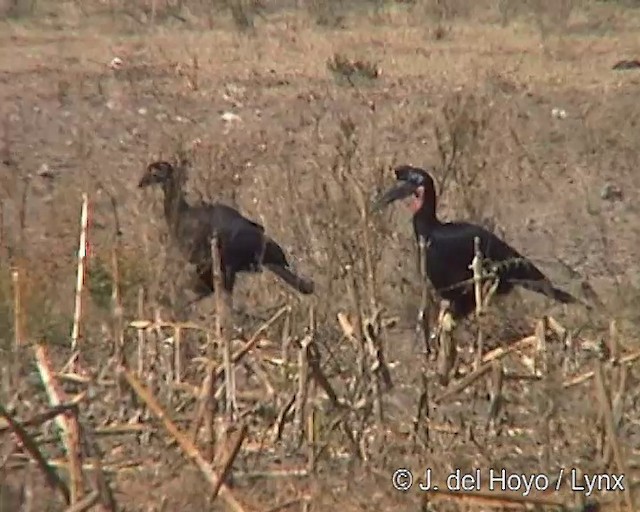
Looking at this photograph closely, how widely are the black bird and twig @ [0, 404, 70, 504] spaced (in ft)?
7.76

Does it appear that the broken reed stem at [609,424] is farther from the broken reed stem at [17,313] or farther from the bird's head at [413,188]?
the bird's head at [413,188]

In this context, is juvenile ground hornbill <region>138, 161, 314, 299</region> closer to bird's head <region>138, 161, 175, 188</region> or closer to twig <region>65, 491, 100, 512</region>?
bird's head <region>138, 161, 175, 188</region>

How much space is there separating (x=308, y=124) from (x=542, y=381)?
21.2 feet

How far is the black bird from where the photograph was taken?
20.0ft

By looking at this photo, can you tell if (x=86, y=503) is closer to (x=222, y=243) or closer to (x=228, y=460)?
(x=228, y=460)

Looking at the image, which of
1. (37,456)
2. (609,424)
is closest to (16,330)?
(37,456)

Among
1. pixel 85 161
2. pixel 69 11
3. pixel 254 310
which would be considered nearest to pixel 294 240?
pixel 254 310

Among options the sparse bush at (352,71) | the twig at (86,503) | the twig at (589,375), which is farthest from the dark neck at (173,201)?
the sparse bush at (352,71)

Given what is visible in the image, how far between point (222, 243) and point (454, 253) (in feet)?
2.80

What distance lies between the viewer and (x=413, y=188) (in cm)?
687

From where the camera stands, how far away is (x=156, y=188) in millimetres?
7898

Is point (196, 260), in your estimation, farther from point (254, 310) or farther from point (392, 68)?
point (392, 68)

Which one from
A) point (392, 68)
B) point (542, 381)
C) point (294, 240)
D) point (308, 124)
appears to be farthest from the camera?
point (392, 68)

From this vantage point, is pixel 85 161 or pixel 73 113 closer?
pixel 85 161
